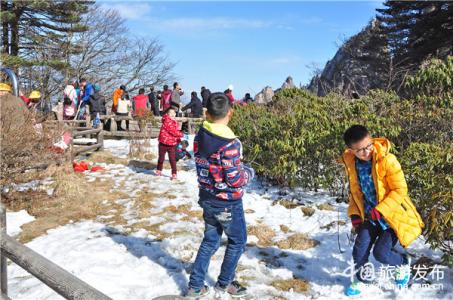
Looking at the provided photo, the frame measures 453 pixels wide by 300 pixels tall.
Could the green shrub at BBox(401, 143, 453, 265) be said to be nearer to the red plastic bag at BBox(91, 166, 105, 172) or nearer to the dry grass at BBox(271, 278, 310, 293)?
the dry grass at BBox(271, 278, 310, 293)

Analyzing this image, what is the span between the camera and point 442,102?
5.85 meters

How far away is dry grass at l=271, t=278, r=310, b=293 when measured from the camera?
149 inches

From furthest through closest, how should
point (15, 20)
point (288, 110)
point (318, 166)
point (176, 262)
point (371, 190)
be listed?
point (15, 20) → point (288, 110) → point (318, 166) → point (176, 262) → point (371, 190)

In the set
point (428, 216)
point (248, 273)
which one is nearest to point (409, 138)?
point (428, 216)

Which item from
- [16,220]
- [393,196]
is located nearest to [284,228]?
[393,196]

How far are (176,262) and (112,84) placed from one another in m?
28.2

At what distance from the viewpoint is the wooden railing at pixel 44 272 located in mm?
2014

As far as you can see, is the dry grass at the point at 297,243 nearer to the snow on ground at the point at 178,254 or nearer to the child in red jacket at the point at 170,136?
the snow on ground at the point at 178,254

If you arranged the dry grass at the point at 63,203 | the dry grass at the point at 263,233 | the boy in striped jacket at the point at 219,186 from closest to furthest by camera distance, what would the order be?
the boy in striped jacket at the point at 219,186 < the dry grass at the point at 263,233 < the dry grass at the point at 63,203

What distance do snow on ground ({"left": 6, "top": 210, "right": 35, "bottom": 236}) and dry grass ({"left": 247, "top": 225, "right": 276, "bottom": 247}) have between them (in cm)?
303

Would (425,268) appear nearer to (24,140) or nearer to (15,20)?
(24,140)

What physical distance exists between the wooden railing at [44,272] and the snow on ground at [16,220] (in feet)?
7.37

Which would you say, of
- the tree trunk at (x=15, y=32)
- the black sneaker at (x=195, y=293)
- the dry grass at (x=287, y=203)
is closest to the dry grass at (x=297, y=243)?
the dry grass at (x=287, y=203)

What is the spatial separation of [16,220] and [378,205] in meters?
4.78
